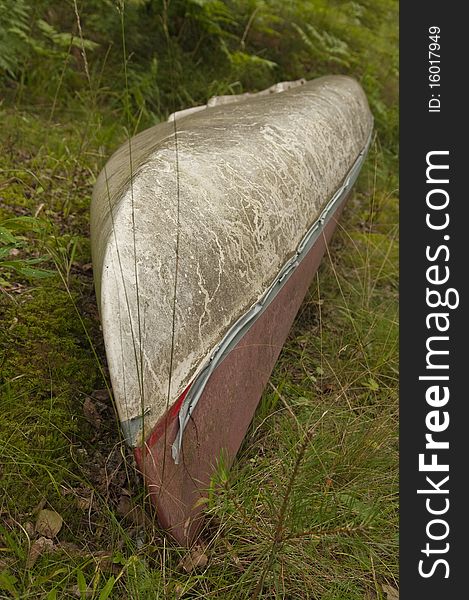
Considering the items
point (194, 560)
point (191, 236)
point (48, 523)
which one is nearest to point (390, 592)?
point (194, 560)

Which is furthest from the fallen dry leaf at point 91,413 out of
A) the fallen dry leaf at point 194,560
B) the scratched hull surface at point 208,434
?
the fallen dry leaf at point 194,560

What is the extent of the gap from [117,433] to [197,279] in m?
0.62

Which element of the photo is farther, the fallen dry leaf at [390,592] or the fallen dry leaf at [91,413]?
the fallen dry leaf at [91,413]

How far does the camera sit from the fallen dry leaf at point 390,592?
178 cm

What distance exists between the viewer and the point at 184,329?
1.68 metres

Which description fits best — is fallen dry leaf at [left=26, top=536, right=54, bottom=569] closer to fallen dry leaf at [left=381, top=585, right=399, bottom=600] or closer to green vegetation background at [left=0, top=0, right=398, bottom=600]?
green vegetation background at [left=0, top=0, right=398, bottom=600]

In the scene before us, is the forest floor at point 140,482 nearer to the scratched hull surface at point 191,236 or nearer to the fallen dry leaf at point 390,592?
the fallen dry leaf at point 390,592

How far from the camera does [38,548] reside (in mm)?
1669

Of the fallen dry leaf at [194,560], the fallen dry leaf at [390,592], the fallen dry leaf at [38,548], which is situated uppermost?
the fallen dry leaf at [38,548]

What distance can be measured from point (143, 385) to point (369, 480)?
0.92 meters

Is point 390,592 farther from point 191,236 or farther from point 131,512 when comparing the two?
point 191,236

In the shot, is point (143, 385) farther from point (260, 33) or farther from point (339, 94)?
point (260, 33)

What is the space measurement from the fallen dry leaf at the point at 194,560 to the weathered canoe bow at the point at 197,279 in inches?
1.8

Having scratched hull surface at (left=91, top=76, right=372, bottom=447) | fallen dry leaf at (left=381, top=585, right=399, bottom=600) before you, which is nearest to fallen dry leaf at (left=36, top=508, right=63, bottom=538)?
scratched hull surface at (left=91, top=76, right=372, bottom=447)
